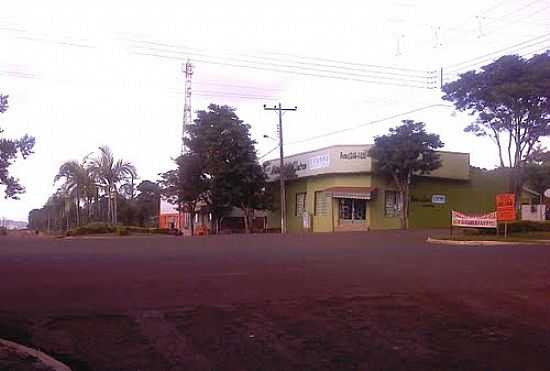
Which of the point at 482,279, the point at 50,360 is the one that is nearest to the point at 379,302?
the point at 482,279

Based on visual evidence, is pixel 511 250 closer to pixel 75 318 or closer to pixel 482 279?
pixel 482 279

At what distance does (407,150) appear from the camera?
45.4 metres

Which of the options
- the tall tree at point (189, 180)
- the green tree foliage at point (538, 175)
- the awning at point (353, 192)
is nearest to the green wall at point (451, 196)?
the awning at point (353, 192)

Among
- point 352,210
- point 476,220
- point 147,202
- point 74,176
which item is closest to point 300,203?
point 352,210

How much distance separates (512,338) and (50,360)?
5.58 metres

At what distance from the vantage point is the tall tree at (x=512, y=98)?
116 ft

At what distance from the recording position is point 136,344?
8.55m

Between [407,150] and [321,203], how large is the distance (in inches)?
362

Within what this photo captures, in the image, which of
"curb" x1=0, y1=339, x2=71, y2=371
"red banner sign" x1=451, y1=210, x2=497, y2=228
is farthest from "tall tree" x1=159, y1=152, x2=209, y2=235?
"curb" x1=0, y1=339, x2=71, y2=371

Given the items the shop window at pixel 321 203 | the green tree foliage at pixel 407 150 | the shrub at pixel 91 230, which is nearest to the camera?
the shrub at pixel 91 230

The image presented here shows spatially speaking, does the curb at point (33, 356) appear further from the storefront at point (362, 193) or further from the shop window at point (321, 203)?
the shop window at point (321, 203)

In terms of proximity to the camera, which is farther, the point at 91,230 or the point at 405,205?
the point at 405,205

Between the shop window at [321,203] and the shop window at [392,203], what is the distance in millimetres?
4486

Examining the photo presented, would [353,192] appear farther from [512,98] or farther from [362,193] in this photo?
[512,98]
